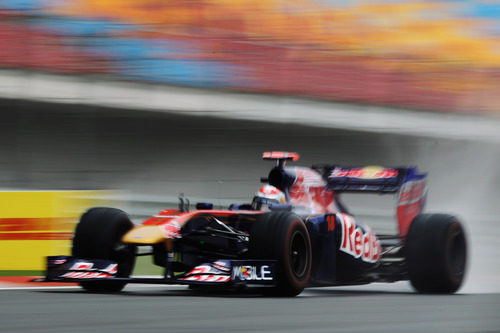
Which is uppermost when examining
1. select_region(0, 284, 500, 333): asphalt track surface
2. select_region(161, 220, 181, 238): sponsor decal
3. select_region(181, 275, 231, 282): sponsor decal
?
select_region(161, 220, 181, 238): sponsor decal

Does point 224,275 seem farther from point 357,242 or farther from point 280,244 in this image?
point 357,242

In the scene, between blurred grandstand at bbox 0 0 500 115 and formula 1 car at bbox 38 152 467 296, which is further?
blurred grandstand at bbox 0 0 500 115

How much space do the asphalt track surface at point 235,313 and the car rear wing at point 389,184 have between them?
2081 millimetres

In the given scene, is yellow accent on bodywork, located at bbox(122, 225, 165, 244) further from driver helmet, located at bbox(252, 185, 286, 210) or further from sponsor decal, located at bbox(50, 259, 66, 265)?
driver helmet, located at bbox(252, 185, 286, 210)

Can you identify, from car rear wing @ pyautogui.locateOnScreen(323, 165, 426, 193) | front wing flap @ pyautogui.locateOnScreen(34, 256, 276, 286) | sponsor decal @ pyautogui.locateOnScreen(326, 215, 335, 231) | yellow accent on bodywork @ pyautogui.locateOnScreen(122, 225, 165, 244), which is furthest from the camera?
car rear wing @ pyautogui.locateOnScreen(323, 165, 426, 193)

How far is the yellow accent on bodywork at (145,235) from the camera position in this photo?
8.05 metres

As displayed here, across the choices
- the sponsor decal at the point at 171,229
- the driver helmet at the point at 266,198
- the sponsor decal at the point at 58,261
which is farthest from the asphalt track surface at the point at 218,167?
the driver helmet at the point at 266,198

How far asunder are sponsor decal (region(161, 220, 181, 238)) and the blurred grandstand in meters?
5.66

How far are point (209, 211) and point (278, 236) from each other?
0.82 m

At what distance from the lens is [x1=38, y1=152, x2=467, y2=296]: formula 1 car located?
7.95 meters

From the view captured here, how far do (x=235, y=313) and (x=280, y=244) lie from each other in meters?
1.83

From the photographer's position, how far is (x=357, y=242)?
928 cm

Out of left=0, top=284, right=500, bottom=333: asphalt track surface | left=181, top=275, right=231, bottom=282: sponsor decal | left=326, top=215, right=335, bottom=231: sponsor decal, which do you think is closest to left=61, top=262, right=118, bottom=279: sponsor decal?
left=0, top=284, right=500, bottom=333: asphalt track surface

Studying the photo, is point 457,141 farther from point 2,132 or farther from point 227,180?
point 2,132
